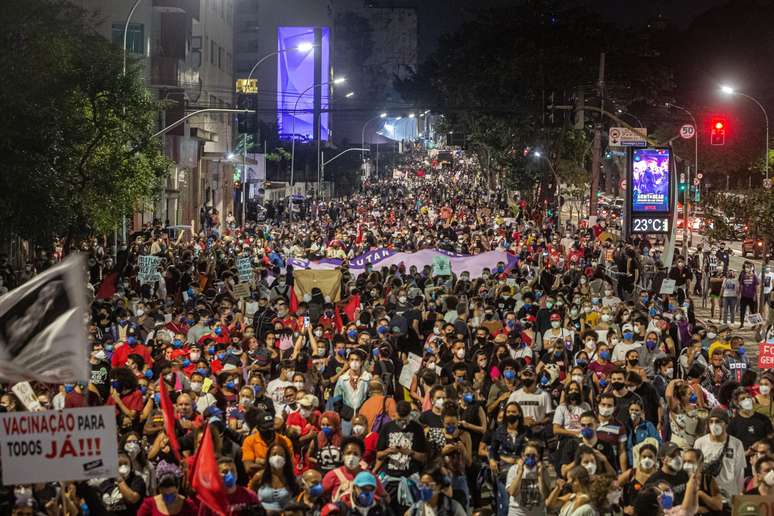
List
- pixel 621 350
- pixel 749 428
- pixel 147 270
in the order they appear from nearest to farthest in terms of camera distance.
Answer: pixel 749 428, pixel 621 350, pixel 147 270

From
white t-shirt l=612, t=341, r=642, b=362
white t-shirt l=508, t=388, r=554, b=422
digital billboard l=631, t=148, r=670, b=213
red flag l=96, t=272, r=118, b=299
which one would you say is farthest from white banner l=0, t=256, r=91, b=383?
digital billboard l=631, t=148, r=670, b=213

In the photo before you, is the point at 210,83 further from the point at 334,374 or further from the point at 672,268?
the point at 334,374

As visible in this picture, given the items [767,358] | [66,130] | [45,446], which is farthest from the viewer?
[66,130]

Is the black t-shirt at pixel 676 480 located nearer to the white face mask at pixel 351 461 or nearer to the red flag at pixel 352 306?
the white face mask at pixel 351 461

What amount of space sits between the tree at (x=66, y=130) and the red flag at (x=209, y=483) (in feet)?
54.4

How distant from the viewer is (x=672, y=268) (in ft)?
94.1

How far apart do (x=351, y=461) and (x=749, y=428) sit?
3931 mm

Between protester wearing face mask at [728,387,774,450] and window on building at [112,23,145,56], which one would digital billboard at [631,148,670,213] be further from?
window on building at [112,23,145,56]

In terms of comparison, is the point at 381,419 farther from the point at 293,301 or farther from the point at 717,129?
the point at 717,129

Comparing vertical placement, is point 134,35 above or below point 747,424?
above

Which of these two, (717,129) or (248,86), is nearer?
(717,129)

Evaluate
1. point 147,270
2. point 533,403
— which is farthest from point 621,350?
point 147,270

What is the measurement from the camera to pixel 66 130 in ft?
91.0

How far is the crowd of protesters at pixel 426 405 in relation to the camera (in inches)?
396
